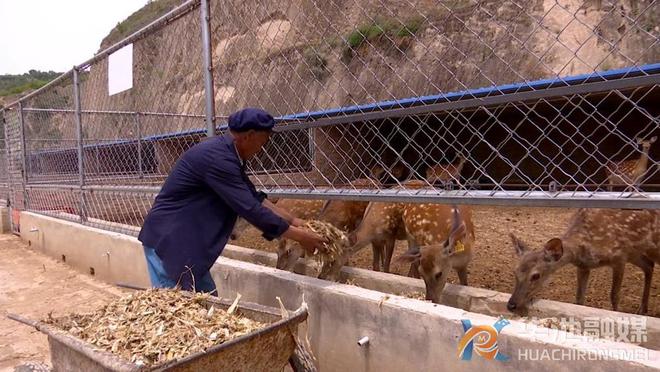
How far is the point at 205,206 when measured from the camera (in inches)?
133

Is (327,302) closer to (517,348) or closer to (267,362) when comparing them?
(267,362)

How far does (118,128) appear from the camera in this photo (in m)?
12.1

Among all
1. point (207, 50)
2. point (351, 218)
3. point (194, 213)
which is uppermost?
point (207, 50)

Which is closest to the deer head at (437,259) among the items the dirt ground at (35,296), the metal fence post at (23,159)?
the dirt ground at (35,296)

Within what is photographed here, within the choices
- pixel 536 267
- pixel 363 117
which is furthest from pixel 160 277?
pixel 536 267

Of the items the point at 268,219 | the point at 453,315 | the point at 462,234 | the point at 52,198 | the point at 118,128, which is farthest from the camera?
A: the point at 118,128

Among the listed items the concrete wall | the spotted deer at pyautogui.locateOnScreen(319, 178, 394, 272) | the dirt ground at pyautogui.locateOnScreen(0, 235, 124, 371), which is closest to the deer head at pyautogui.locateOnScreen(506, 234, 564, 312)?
the concrete wall

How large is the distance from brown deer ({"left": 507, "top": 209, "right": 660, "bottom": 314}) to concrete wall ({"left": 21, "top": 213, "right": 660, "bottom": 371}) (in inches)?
84.6

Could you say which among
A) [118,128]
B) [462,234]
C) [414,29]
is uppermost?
[414,29]

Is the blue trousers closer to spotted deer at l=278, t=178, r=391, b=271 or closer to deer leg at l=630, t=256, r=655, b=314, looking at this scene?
spotted deer at l=278, t=178, r=391, b=271

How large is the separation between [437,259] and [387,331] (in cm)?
162

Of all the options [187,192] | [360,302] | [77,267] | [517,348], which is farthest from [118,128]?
[517,348]

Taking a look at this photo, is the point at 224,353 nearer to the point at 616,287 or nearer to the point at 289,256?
the point at 289,256

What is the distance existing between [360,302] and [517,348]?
105cm
